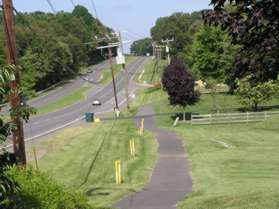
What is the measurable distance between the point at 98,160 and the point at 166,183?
10420 mm

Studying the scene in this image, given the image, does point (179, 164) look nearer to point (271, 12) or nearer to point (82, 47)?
point (271, 12)

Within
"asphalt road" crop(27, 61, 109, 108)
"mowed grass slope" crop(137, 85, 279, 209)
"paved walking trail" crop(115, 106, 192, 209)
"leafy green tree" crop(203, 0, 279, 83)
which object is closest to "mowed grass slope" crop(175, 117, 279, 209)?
"mowed grass slope" crop(137, 85, 279, 209)

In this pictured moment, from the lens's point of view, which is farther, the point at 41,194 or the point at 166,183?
the point at 166,183

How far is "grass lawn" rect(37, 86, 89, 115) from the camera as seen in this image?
101 metres

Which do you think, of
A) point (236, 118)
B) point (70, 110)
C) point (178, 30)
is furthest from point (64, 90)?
point (236, 118)

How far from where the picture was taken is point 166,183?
2730 centimetres

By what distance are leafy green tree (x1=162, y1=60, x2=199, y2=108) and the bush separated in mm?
49464

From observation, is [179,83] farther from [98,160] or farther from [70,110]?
[70,110]

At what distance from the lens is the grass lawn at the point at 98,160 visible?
2631 cm

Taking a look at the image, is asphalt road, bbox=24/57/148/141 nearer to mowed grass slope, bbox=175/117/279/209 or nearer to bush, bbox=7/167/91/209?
mowed grass slope, bbox=175/117/279/209

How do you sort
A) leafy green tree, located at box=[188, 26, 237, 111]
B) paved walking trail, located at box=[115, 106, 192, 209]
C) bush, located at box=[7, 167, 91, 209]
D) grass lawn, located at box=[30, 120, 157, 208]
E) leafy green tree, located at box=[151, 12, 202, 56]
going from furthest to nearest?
1. leafy green tree, located at box=[151, 12, 202, 56]
2. leafy green tree, located at box=[188, 26, 237, 111]
3. grass lawn, located at box=[30, 120, 157, 208]
4. paved walking trail, located at box=[115, 106, 192, 209]
5. bush, located at box=[7, 167, 91, 209]

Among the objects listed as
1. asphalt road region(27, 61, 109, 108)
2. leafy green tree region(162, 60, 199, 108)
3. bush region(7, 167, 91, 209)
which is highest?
bush region(7, 167, 91, 209)

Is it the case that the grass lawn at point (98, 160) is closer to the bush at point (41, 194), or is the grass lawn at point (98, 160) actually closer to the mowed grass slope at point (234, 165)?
the mowed grass slope at point (234, 165)

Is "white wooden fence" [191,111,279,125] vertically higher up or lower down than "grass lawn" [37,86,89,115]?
higher up
